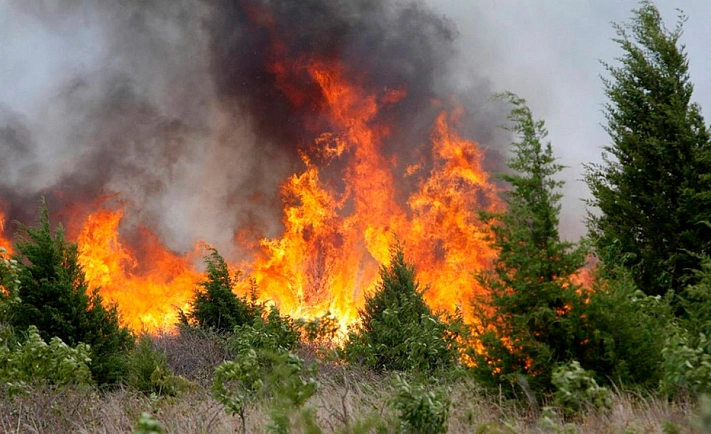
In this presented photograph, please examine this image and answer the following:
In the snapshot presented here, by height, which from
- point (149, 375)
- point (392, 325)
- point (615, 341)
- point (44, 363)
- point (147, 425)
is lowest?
point (147, 425)

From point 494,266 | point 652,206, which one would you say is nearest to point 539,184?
point 494,266

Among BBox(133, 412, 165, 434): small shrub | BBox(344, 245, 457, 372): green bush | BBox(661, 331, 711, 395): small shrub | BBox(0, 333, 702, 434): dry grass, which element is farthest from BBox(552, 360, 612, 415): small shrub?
BBox(344, 245, 457, 372): green bush

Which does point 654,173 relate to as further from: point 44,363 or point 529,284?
point 44,363

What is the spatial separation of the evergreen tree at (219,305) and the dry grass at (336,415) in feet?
35.6

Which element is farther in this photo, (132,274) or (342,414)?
(132,274)

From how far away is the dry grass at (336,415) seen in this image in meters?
4.66

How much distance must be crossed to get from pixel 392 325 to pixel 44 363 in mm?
8038

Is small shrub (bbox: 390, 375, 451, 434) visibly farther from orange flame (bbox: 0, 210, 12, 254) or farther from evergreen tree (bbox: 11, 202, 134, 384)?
orange flame (bbox: 0, 210, 12, 254)

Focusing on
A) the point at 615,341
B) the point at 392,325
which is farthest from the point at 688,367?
the point at 392,325

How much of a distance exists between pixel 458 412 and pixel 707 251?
747 cm

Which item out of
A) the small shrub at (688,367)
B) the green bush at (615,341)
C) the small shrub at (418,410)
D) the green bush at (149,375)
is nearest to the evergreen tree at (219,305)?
the green bush at (149,375)

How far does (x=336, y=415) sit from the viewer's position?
5188 mm

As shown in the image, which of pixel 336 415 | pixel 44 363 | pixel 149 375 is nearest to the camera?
pixel 336 415

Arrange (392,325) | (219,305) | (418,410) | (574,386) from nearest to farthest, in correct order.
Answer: (418,410)
(574,386)
(392,325)
(219,305)
